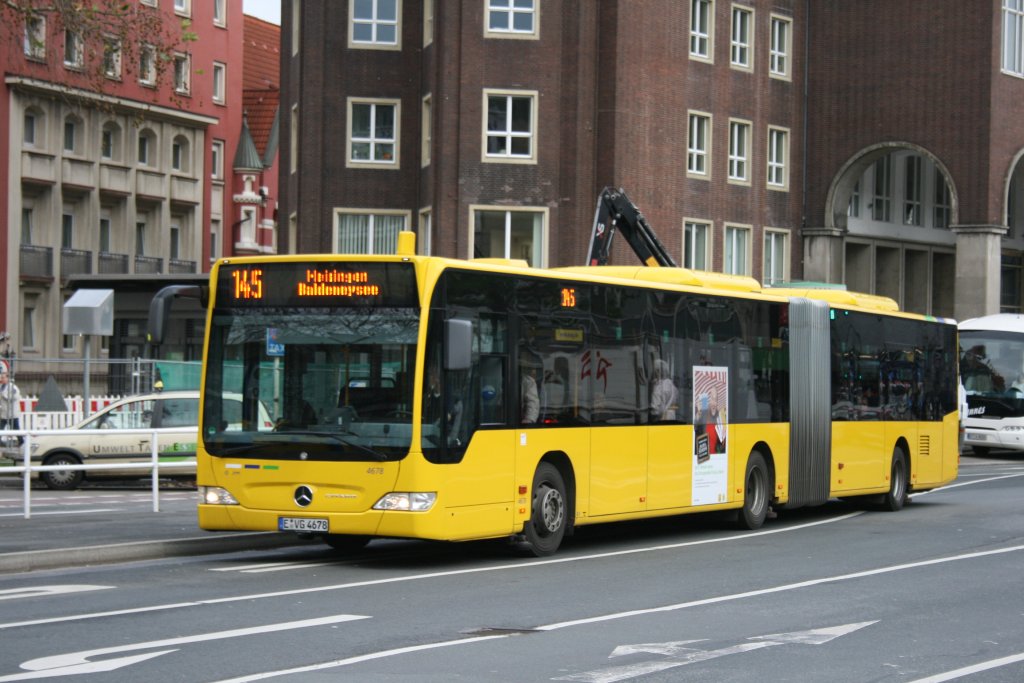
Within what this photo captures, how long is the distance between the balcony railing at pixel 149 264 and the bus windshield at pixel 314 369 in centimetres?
5223

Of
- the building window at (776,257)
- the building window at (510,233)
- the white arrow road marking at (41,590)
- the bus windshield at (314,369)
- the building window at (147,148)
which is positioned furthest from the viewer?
the building window at (147,148)

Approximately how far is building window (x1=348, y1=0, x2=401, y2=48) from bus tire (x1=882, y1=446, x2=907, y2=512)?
2570cm

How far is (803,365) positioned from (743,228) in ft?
95.5

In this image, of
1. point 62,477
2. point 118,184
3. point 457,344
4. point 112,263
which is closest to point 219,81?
point 118,184

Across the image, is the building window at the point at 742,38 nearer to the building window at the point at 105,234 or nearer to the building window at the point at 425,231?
the building window at the point at 425,231

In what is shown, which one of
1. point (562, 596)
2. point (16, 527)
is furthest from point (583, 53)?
point (562, 596)

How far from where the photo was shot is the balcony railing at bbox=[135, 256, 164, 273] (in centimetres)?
6700

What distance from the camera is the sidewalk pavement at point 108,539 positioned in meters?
15.5

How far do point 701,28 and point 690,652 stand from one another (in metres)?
39.8

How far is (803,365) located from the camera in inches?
890

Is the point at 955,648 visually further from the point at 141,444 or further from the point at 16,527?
the point at 141,444

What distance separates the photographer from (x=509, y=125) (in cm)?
4512

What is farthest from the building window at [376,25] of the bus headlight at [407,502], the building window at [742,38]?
the bus headlight at [407,502]

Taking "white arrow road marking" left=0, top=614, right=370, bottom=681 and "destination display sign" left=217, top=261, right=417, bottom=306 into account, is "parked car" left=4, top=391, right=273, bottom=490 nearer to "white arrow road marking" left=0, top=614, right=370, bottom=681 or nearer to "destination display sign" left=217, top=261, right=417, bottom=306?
"destination display sign" left=217, top=261, right=417, bottom=306
